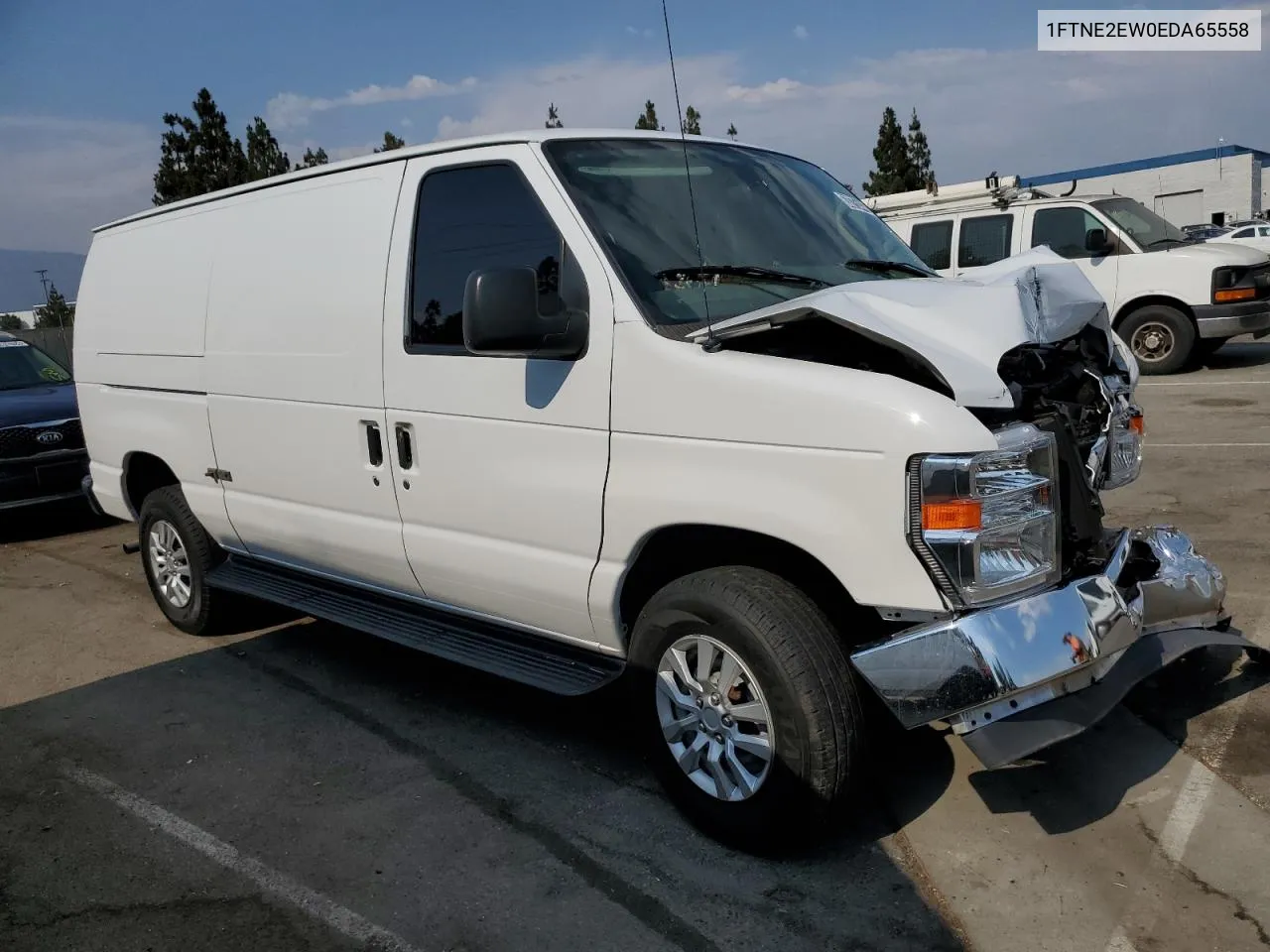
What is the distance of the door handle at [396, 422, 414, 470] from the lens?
4188 mm

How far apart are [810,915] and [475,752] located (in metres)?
1.64

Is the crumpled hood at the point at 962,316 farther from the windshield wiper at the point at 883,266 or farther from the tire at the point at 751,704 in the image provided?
the tire at the point at 751,704

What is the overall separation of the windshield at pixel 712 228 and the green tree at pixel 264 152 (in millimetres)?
17614

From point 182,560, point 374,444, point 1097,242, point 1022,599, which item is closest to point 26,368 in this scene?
point 182,560

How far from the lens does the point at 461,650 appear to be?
13.4 feet

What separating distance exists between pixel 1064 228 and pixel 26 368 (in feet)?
36.7

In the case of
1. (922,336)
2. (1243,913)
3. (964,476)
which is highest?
(922,336)

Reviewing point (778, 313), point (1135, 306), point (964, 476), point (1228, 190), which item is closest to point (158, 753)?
point (778, 313)

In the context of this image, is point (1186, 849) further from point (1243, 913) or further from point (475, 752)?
point (475, 752)

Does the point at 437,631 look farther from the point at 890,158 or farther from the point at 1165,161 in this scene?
the point at 1165,161

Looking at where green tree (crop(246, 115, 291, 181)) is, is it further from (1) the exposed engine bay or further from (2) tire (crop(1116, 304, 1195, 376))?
(1) the exposed engine bay

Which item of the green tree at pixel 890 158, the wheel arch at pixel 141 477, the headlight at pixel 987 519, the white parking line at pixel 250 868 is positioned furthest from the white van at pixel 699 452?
the green tree at pixel 890 158

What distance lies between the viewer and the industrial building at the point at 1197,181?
4872cm

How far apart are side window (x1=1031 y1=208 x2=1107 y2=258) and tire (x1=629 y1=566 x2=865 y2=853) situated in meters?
10.8
